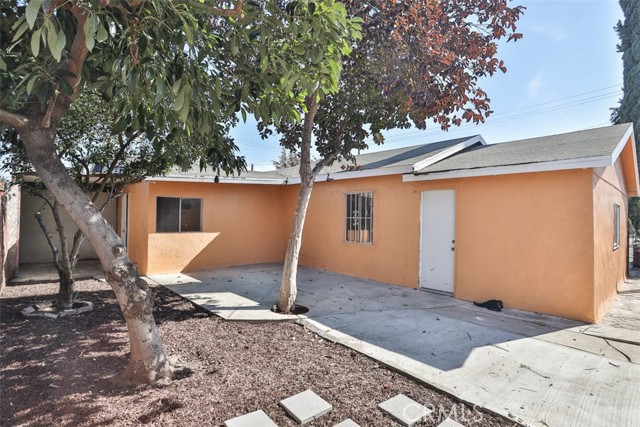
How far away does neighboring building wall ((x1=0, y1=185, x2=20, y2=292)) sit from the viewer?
708 cm

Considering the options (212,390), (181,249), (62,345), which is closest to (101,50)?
(212,390)

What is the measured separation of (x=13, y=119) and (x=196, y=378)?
288 cm

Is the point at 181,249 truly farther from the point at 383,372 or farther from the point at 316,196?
the point at 383,372

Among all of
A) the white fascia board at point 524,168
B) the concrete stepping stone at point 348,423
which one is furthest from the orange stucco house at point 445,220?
the concrete stepping stone at point 348,423

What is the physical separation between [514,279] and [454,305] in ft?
3.88

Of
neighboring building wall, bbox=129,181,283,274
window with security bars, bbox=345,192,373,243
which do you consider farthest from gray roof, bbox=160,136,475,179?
window with security bars, bbox=345,192,373,243

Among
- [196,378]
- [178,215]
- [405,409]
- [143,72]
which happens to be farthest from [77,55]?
[178,215]

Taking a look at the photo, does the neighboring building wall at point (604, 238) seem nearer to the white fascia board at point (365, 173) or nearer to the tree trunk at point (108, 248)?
the white fascia board at point (365, 173)

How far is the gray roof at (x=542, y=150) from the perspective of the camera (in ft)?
18.8

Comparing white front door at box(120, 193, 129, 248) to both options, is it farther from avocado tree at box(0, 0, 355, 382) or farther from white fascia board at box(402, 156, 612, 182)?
white fascia board at box(402, 156, 612, 182)

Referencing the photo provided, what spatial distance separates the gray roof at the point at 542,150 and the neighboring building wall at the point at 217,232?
19.5 ft

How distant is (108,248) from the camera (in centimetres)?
315

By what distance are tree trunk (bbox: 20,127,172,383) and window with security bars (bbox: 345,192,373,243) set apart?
6651 mm

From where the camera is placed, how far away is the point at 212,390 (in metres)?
3.24
